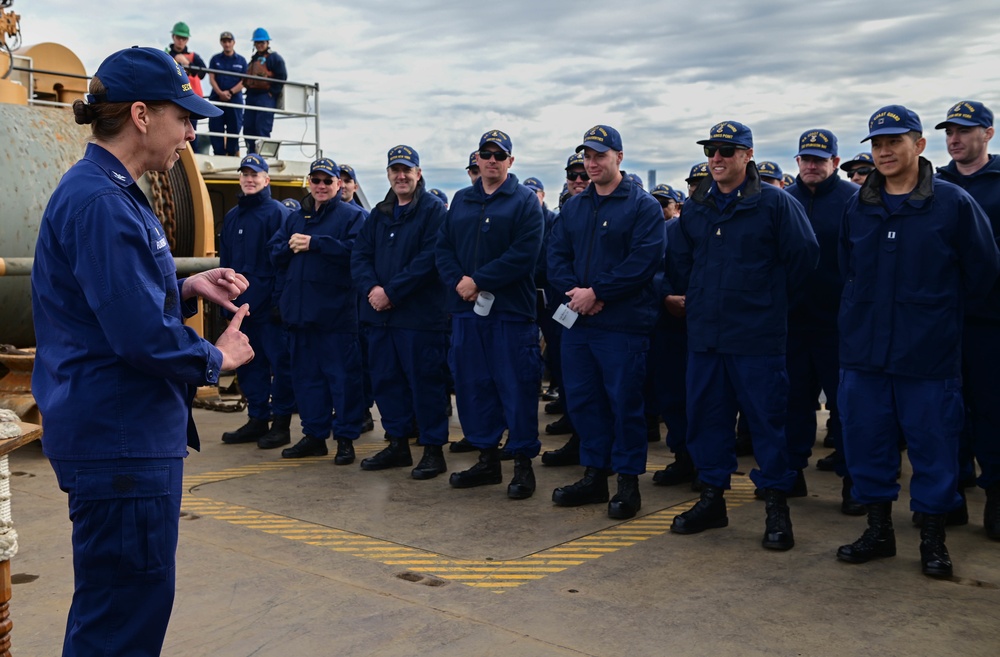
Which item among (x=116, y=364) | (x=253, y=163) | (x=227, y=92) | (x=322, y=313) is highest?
(x=227, y=92)

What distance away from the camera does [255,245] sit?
8016 millimetres

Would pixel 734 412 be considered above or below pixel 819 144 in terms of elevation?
below

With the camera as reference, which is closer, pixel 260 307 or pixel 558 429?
pixel 260 307

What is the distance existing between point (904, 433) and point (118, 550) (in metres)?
3.79

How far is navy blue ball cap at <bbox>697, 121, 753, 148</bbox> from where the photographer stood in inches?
211

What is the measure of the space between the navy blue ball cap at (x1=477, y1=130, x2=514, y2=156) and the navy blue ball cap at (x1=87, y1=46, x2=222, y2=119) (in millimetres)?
3986

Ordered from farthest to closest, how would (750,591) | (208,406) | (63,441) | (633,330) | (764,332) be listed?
(208,406)
(633,330)
(764,332)
(750,591)
(63,441)

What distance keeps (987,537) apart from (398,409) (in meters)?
3.87

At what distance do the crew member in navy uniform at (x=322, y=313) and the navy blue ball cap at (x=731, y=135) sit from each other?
3.03m

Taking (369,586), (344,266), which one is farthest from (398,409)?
(369,586)

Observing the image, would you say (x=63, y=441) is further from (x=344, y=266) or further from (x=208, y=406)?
(x=208, y=406)

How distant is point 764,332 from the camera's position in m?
5.27

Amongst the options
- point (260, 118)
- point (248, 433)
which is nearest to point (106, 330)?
point (248, 433)

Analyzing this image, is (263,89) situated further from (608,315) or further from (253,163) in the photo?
(608,315)
